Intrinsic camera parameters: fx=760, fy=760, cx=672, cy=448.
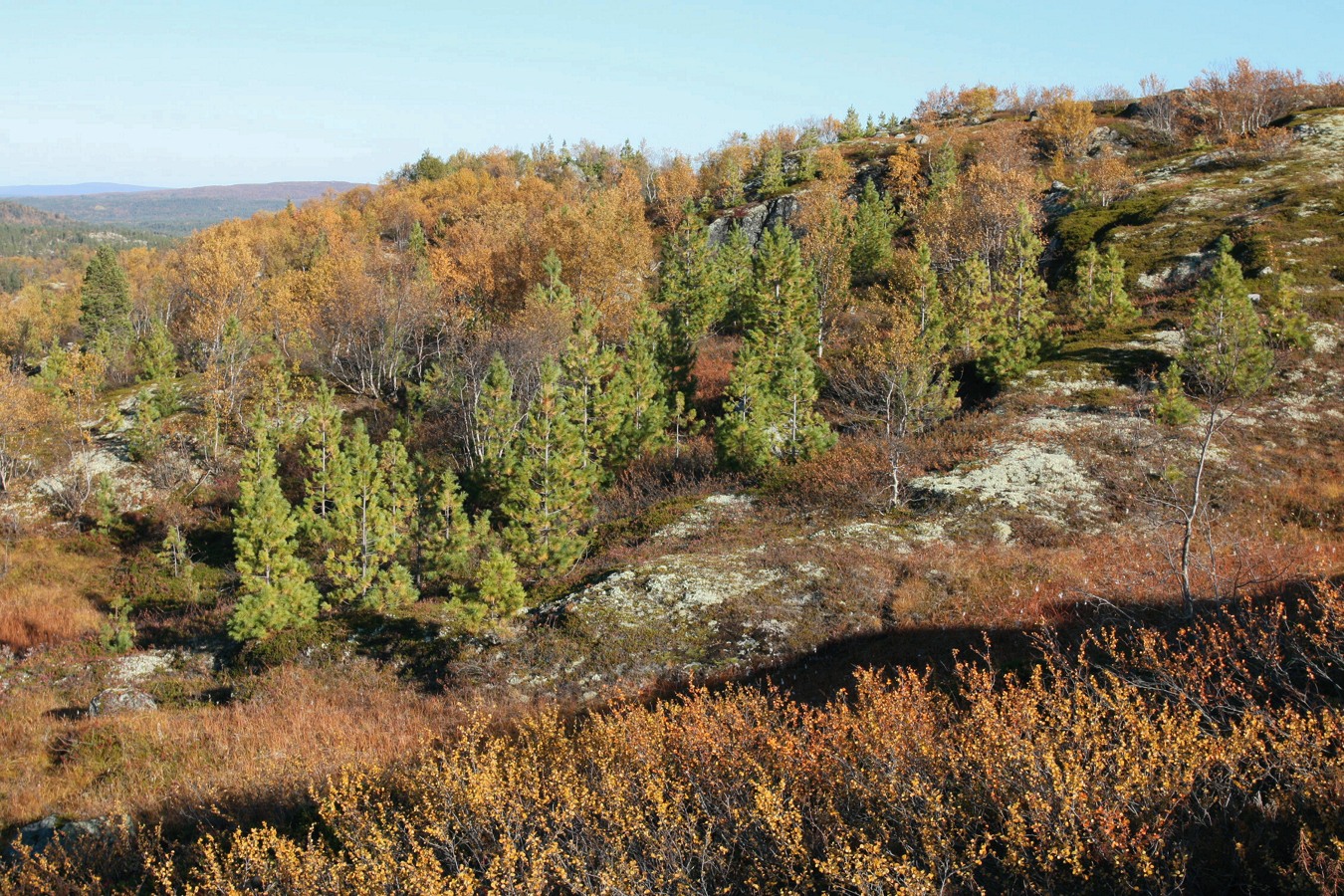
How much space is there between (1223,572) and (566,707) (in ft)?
48.1

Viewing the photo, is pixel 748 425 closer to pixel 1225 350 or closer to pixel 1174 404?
pixel 1174 404

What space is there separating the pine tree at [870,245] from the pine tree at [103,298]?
68074 mm

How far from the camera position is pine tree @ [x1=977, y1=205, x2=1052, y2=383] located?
112 ft

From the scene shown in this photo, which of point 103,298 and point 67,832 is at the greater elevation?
point 103,298

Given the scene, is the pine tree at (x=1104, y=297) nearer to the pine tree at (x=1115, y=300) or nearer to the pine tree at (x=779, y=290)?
the pine tree at (x=1115, y=300)

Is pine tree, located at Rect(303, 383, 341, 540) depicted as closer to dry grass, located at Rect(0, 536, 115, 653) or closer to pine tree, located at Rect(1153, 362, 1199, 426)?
dry grass, located at Rect(0, 536, 115, 653)

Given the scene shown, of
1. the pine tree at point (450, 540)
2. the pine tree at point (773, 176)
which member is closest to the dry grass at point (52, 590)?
the pine tree at point (450, 540)

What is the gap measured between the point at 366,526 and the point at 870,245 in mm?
45758

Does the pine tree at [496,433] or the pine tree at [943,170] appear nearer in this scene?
the pine tree at [496,433]

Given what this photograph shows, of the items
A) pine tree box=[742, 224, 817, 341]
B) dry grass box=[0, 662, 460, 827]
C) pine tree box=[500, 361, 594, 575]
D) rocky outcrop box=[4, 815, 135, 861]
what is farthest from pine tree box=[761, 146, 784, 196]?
rocky outcrop box=[4, 815, 135, 861]

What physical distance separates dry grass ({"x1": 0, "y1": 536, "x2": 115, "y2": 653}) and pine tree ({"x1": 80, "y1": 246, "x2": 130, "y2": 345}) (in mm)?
46398

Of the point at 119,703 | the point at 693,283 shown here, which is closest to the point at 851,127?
the point at 693,283

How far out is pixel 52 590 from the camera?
3116cm

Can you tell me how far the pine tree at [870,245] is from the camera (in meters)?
58.2
